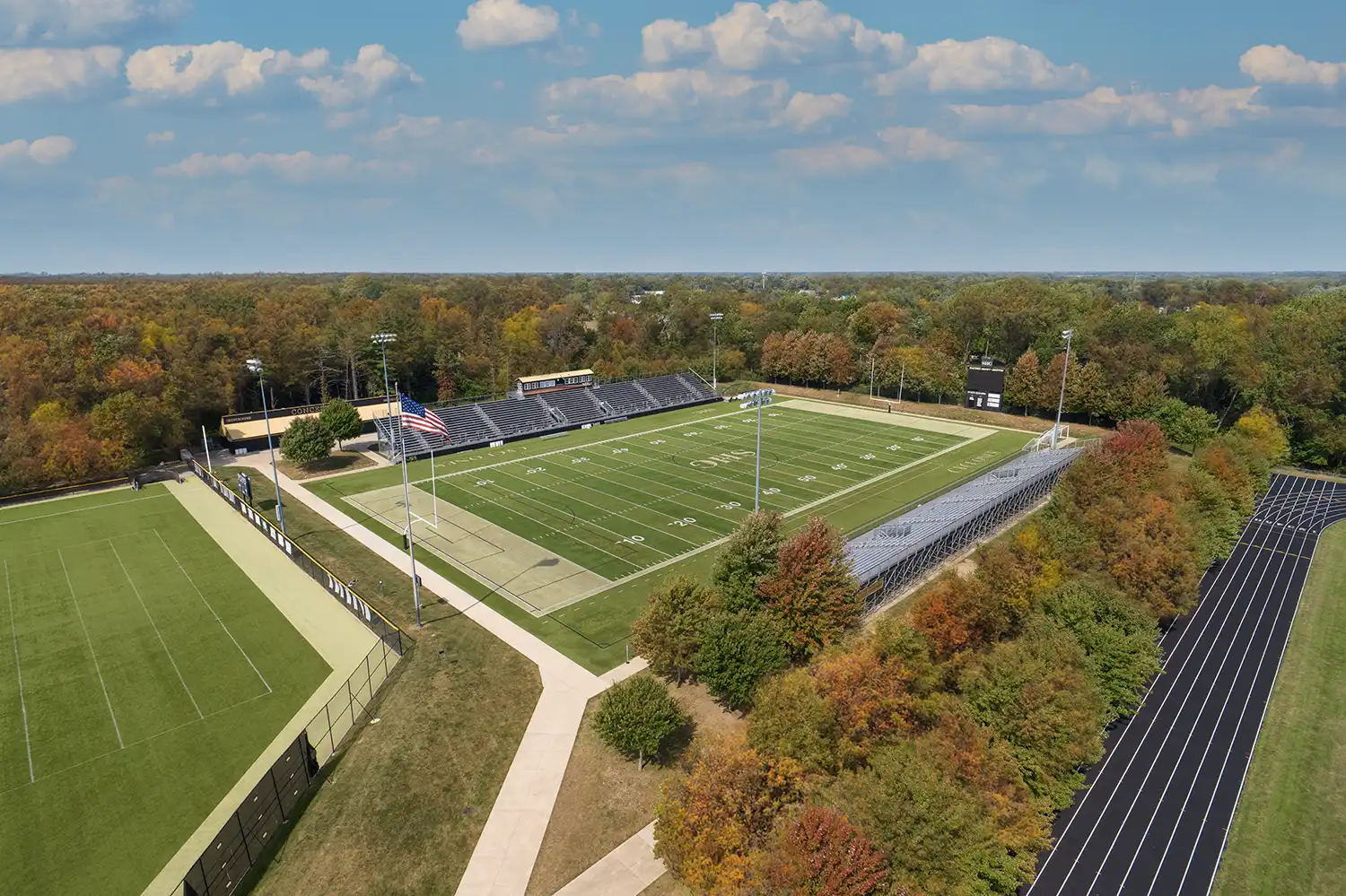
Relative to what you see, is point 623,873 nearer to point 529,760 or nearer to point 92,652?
point 529,760

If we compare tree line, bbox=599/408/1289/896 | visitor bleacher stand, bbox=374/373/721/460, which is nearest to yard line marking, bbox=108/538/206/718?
tree line, bbox=599/408/1289/896

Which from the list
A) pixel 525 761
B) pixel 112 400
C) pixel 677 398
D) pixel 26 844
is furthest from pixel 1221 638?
pixel 112 400

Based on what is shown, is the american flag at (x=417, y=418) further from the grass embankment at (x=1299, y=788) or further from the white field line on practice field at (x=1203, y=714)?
the grass embankment at (x=1299, y=788)

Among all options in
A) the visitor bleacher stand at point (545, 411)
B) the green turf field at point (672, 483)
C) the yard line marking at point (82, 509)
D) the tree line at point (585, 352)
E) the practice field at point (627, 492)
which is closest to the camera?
the green turf field at point (672, 483)

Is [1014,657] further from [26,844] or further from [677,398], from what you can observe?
[677,398]

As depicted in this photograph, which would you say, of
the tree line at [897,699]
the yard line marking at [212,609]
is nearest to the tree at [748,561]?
the tree line at [897,699]

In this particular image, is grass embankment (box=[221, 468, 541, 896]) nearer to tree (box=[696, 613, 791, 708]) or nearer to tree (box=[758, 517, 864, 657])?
tree (box=[696, 613, 791, 708])
